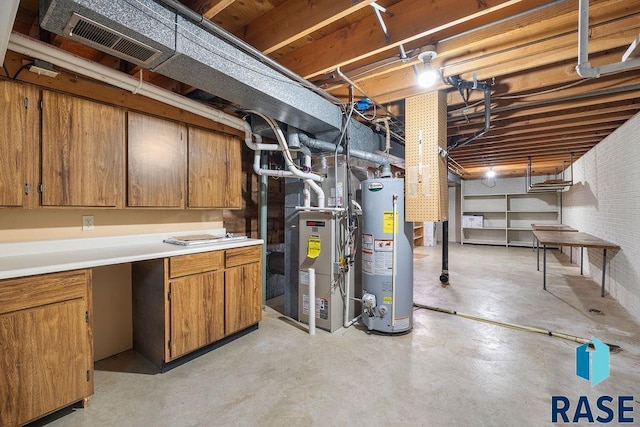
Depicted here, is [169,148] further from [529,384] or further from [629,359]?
[629,359]

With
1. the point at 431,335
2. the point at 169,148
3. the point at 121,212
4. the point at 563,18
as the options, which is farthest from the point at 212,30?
the point at 431,335

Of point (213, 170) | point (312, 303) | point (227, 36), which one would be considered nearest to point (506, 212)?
point (312, 303)

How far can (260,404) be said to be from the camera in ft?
5.88

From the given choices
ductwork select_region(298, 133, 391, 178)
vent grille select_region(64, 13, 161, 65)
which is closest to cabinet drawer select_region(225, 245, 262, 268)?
ductwork select_region(298, 133, 391, 178)

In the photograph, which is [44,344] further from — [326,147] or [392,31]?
[392,31]

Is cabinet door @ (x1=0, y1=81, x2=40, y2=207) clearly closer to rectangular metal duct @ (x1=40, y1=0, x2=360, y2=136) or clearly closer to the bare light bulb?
rectangular metal duct @ (x1=40, y1=0, x2=360, y2=136)

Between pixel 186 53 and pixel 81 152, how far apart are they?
42.9 inches

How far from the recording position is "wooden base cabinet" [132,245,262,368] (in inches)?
83.0

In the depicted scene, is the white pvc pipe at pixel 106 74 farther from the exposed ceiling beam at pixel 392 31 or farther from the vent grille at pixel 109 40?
the exposed ceiling beam at pixel 392 31

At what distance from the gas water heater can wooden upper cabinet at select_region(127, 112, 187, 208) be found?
180 centimetres

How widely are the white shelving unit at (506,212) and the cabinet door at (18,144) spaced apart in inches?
397

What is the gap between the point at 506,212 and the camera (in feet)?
28.6

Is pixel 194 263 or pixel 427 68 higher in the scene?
pixel 427 68

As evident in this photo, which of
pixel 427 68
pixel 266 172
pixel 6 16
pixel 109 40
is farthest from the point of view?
pixel 266 172
